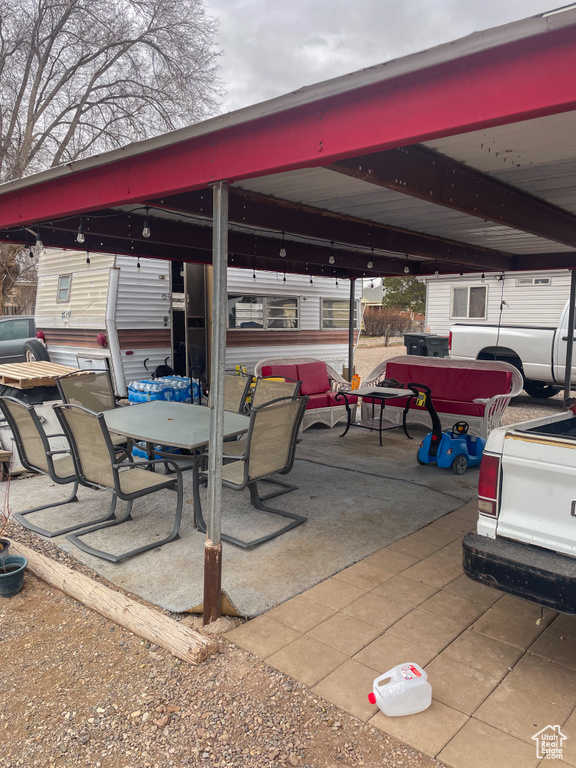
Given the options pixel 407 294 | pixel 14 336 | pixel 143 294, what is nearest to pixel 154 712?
pixel 143 294

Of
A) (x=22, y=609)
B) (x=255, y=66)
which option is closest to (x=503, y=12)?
(x=255, y=66)

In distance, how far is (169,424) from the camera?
432 centimetres

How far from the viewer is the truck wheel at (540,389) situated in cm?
1092

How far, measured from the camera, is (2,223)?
14.8 feet

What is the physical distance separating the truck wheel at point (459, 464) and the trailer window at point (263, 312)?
16.3 feet

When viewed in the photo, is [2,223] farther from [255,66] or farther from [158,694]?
[255,66]

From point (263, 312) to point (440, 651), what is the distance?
25.4 ft

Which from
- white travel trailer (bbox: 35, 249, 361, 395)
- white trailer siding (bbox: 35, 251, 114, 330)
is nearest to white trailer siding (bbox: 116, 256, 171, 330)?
white travel trailer (bbox: 35, 249, 361, 395)

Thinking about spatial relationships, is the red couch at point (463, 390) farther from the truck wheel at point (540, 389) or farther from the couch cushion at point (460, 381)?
the truck wheel at point (540, 389)

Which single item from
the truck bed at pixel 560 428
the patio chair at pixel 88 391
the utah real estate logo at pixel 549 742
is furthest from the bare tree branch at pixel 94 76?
the utah real estate logo at pixel 549 742

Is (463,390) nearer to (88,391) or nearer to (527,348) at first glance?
(527,348)

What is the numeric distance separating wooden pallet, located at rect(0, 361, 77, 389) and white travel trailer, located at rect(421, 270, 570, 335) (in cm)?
739

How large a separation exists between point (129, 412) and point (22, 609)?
208 cm

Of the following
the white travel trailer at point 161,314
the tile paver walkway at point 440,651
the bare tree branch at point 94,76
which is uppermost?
the bare tree branch at point 94,76
